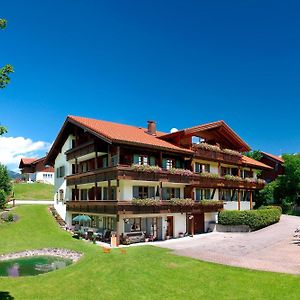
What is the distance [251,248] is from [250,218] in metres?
10.2

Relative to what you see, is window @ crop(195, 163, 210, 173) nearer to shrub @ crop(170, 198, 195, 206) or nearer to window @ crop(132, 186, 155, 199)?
shrub @ crop(170, 198, 195, 206)

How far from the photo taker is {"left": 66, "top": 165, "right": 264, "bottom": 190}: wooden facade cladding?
32.2 m

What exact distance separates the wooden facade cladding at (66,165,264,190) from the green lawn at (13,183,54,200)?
22.4 metres

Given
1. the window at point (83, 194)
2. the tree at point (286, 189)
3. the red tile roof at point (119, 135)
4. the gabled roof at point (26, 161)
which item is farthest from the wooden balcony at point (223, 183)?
the gabled roof at point (26, 161)

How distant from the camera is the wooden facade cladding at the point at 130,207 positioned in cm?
3188

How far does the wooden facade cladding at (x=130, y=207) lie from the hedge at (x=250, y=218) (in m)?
1.50

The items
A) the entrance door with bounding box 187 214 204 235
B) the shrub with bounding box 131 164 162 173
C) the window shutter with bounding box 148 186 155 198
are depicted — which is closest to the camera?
the shrub with bounding box 131 164 162 173

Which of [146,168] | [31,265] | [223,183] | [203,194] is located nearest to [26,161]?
[203,194]

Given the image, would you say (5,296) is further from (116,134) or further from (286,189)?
(286,189)

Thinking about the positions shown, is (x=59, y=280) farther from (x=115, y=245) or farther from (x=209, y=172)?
(x=209, y=172)

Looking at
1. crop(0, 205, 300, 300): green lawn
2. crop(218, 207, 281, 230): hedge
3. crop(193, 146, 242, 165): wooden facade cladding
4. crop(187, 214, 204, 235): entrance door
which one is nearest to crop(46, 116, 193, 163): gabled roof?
crop(193, 146, 242, 165): wooden facade cladding

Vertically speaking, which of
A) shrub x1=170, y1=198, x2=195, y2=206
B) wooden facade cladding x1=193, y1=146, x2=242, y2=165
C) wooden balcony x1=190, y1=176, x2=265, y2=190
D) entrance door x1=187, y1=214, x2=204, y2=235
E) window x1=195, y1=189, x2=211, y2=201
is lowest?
entrance door x1=187, y1=214, x2=204, y2=235

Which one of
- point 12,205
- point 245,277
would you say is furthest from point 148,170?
point 12,205

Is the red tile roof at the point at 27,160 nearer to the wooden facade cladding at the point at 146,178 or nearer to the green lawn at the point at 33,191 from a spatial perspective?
the green lawn at the point at 33,191
